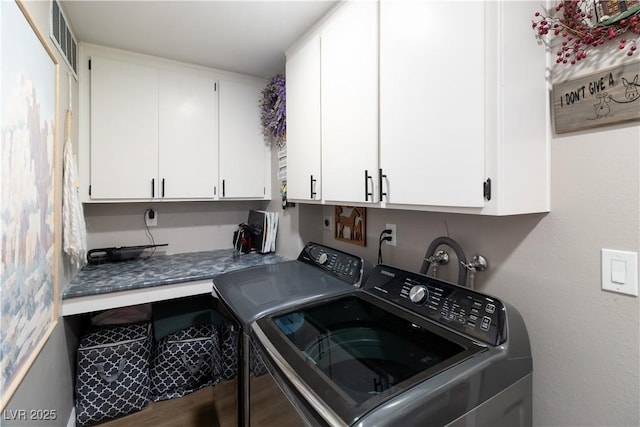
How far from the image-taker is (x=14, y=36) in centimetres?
95

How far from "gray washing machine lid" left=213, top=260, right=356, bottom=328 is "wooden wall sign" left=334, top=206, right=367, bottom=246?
1.22 feet

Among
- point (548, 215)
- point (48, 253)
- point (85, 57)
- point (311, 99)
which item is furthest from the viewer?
point (85, 57)

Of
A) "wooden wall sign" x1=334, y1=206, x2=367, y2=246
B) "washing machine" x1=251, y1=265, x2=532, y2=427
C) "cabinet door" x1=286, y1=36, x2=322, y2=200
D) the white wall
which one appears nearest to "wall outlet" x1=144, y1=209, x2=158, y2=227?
the white wall

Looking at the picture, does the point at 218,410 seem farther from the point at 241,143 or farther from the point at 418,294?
the point at 241,143

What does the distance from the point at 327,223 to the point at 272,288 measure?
3.02 feet

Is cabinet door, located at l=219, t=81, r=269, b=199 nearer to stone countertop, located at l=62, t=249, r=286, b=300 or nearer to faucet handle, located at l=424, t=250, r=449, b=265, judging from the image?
stone countertop, located at l=62, t=249, r=286, b=300

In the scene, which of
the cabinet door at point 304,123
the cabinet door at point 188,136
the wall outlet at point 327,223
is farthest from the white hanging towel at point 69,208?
the wall outlet at point 327,223

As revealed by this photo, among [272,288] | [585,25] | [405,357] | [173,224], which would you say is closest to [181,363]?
[173,224]

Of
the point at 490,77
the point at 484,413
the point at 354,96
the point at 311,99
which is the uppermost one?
the point at 311,99

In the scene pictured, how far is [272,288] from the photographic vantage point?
142cm

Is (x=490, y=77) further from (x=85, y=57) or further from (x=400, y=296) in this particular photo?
(x=85, y=57)

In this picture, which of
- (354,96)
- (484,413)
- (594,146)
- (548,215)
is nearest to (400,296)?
(484,413)

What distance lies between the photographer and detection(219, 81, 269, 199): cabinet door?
242cm

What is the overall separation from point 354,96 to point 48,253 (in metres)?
1.57
